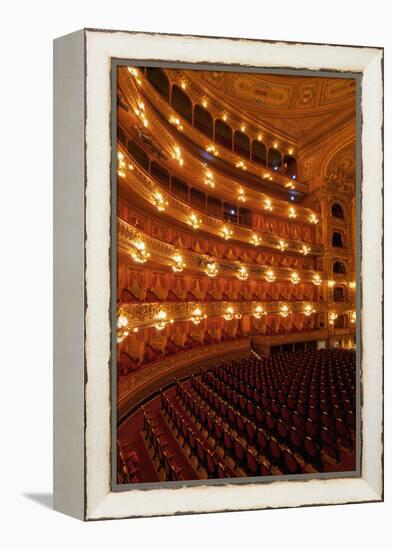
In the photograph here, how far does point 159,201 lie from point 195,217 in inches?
15.6

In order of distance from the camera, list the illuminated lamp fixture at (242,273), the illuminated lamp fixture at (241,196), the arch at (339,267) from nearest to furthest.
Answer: the arch at (339,267) < the illuminated lamp fixture at (242,273) < the illuminated lamp fixture at (241,196)

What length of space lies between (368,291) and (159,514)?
222 centimetres

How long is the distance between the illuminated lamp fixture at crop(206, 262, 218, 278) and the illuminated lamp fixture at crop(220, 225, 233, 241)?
11.8 inches

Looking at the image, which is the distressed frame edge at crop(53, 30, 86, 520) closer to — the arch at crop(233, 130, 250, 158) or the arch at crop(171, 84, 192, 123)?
the arch at crop(171, 84, 192, 123)

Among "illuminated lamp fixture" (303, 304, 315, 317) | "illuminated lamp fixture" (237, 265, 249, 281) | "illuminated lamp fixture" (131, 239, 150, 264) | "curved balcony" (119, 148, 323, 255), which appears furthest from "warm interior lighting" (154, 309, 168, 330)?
"illuminated lamp fixture" (303, 304, 315, 317)

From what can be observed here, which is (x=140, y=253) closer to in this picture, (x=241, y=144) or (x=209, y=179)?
(x=209, y=179)

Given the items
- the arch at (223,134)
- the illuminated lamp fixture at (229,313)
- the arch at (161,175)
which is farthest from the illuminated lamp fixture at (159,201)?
the illuminated lamp fixture at (229,313)

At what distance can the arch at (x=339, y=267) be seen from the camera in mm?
2515

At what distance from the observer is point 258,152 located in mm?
3102

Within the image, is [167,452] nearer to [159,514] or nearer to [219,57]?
[159,514]

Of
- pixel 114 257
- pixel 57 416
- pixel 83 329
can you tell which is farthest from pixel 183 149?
pixel 57 416

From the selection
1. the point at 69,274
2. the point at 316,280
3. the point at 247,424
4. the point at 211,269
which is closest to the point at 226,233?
the point at 211,269

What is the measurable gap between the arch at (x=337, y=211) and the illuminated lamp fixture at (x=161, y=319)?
1.66 meters

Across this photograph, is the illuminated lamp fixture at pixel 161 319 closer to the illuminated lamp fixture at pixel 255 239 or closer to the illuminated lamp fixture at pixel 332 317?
the illuminated lamp fixture at pixel 255 239
